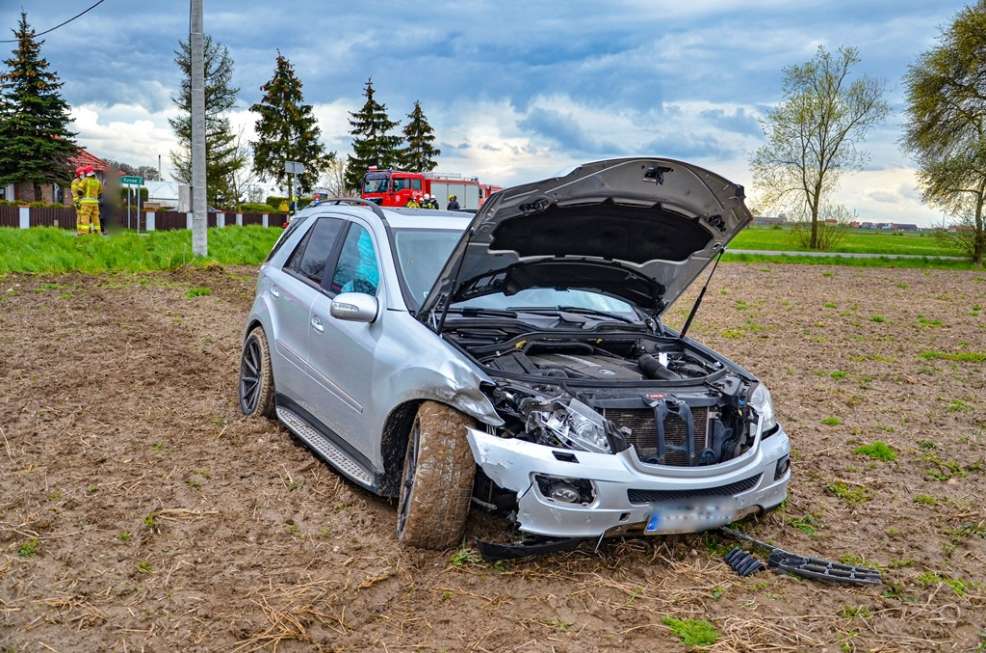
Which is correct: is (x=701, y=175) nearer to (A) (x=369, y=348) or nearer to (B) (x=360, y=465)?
(A) (x=369, y=348)

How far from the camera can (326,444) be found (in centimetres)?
546

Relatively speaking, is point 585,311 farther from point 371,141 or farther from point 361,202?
point 371,141

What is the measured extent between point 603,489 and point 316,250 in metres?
3.15

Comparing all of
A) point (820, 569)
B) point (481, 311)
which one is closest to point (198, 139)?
point (481, 311)

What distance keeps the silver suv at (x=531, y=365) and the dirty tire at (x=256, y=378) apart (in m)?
0.02

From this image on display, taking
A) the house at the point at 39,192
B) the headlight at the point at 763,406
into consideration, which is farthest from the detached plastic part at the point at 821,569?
the house at the point at 39,192

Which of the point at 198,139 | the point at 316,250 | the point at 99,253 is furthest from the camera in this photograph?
the point at 198,139

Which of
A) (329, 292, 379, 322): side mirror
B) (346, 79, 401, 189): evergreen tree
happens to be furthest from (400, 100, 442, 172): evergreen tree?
(329, 292, 379, 322): side mirror

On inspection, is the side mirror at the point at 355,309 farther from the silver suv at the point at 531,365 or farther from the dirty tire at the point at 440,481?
the dirty tire at the point at 440,481

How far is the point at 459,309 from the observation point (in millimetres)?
5188

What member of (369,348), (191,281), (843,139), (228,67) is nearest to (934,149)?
(843,139)

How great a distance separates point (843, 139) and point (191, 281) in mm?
33908

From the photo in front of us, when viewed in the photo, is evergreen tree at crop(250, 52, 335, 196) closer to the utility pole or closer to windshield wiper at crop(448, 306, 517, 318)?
the utility pole

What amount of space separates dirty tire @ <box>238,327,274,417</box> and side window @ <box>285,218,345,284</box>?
64 cm
